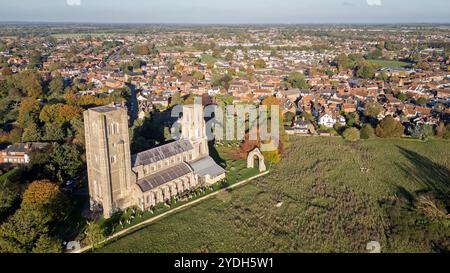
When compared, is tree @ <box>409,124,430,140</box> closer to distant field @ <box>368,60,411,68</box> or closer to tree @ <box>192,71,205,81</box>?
tree @ <box>192,71,205,81</box>

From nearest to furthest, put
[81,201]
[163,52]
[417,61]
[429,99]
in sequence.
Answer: [81,201], [429,99], [417,61], [163,52]

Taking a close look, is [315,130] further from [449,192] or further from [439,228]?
[439,228]

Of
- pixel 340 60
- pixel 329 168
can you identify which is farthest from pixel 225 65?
pixel 329 168

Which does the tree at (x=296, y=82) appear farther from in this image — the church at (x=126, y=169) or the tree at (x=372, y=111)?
the church at (x=126, y=169)

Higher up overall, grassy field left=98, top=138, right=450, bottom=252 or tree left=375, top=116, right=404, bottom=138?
tree left=375, top=116, right=404, bottom=138

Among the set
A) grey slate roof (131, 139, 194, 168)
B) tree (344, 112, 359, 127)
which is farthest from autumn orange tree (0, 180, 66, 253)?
tree (344, 112, 359, 127)

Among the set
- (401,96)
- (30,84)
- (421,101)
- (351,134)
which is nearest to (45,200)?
(351,134)
